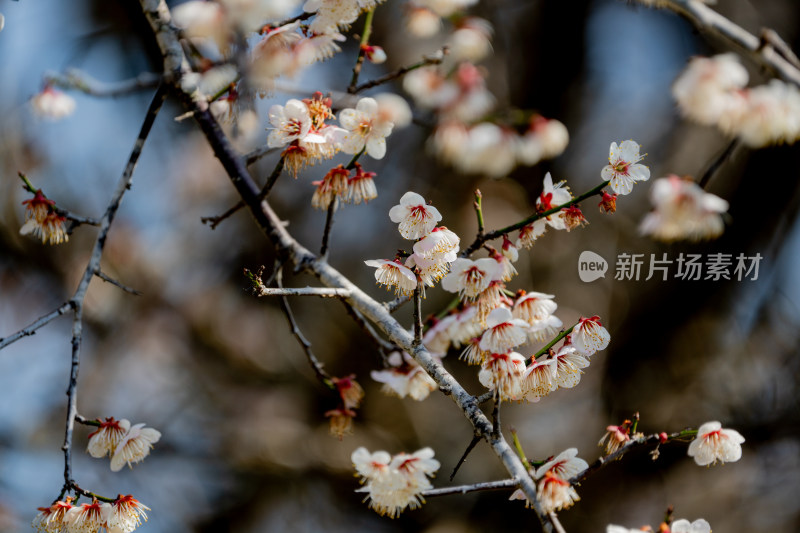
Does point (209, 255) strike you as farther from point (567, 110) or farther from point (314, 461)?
point (567, 110)

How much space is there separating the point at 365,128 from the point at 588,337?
0.46m

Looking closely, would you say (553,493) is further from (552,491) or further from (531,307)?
(531,307)

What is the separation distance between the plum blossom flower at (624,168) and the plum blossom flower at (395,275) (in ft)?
1.06

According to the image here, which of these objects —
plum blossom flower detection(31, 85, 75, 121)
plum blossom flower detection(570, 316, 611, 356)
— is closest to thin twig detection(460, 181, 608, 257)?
plum blossom flower detection(570, 316, 611, 356)

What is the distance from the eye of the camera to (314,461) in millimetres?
3121

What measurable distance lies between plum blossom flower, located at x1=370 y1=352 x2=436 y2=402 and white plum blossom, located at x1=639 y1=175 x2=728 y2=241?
480 mm

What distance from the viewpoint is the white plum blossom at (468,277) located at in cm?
78

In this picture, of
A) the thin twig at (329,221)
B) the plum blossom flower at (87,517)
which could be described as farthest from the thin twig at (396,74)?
the plum blossom flower at (87,517)

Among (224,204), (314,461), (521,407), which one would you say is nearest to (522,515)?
(521,407)

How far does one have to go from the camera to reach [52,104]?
1.96 metres

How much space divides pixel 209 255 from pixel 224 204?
0.33 m

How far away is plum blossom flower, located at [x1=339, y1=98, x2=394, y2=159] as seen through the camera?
849mm

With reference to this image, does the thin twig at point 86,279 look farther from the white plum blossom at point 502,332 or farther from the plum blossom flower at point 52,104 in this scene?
the plum blossom flower at point 52,104

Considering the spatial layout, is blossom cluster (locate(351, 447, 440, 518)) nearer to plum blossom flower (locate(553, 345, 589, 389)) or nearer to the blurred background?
plum blossom flower (locate(553, 345, 589, 389))
